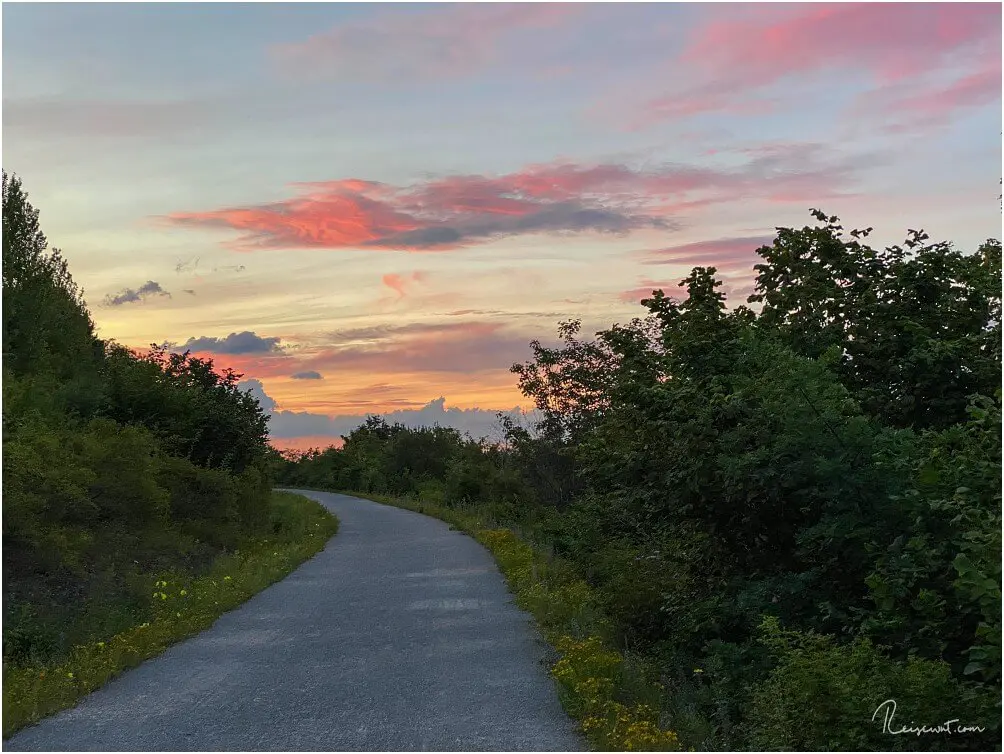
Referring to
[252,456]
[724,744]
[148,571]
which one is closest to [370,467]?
[252,456]

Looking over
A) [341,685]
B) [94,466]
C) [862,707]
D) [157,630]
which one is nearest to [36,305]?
[94,466]

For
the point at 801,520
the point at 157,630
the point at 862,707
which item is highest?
the point at 801,520

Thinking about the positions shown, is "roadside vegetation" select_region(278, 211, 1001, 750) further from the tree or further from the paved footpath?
the tree

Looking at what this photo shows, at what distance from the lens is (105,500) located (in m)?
16.6

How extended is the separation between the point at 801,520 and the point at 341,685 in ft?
19.1

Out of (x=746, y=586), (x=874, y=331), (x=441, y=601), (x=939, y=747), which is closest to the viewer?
(x=939, y=747)

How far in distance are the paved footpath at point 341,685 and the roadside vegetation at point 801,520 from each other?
1.92 feet

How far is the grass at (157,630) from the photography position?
835 cm

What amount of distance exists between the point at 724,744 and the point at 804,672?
101 cm

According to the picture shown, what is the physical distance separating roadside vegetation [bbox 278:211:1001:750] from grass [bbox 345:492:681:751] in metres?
0.03

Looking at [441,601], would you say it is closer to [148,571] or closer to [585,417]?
[148,571]

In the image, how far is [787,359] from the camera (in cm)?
969
